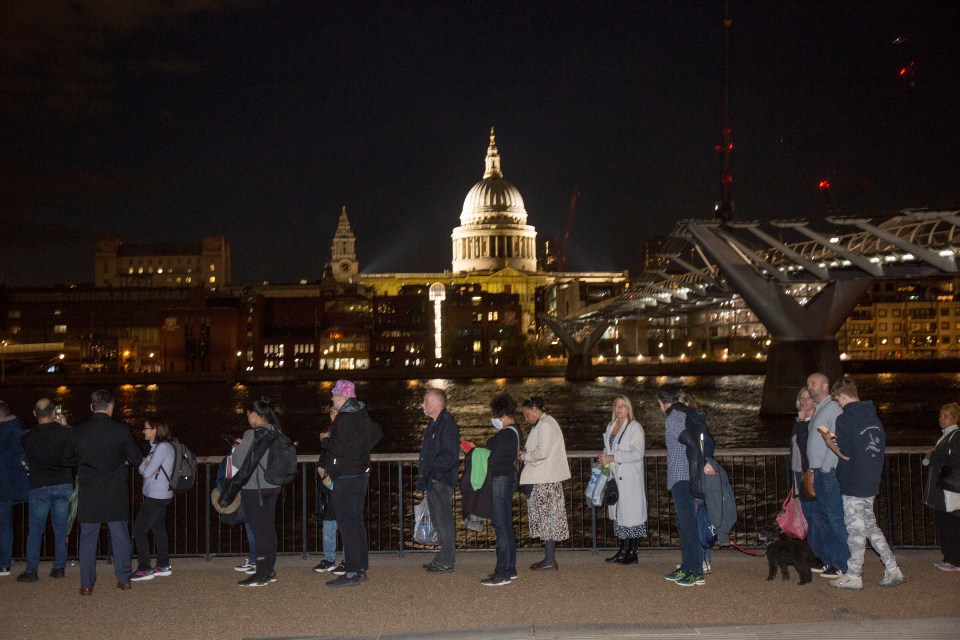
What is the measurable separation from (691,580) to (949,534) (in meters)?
2.56

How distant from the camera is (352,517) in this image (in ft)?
31.6

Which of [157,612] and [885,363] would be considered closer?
[157,612]

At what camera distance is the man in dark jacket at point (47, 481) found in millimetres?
9836

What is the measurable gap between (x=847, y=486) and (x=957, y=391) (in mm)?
83367

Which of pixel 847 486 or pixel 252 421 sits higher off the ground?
pixel 252 421

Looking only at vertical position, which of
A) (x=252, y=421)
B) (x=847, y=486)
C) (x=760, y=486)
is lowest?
(x=760, y=486)

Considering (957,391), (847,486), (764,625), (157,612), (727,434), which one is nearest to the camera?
(764,625)

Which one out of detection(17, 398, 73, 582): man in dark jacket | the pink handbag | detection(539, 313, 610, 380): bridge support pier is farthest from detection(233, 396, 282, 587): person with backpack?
detection(539, 313, 610, 380): bridge support pier

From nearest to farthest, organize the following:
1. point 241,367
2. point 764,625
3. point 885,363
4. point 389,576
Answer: point 764,625 → point 389,576 → point 885,363 → point 241,367

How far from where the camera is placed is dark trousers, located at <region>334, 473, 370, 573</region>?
9469 millimetres

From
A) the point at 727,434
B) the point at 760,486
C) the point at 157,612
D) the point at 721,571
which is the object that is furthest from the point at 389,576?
the point at 727,434

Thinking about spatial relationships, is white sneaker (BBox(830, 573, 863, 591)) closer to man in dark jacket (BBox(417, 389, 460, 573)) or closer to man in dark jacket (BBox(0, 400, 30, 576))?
man in dark jacket (BBox(417, 389, 460, 573))

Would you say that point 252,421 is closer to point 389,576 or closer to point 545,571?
point 389,576

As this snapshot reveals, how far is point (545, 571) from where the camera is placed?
32.4 ft
